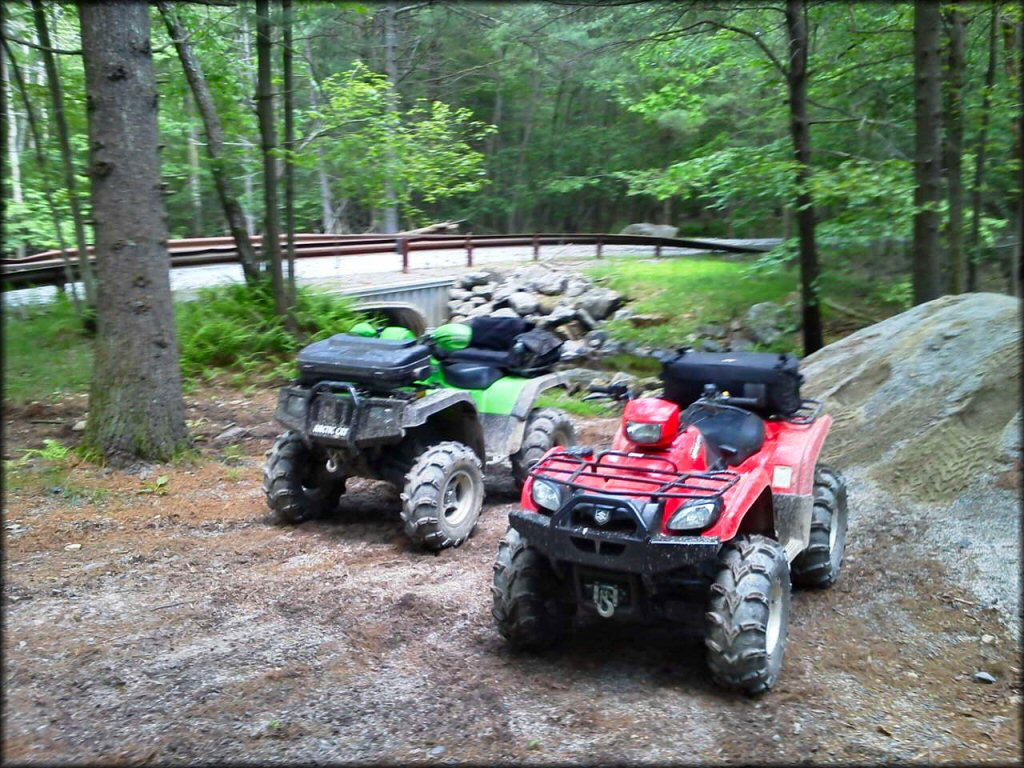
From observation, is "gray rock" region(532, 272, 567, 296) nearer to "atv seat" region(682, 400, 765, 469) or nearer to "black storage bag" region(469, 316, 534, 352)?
"black storage bag" region(469, 316, 534, 352)

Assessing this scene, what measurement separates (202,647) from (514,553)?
67.5 inches

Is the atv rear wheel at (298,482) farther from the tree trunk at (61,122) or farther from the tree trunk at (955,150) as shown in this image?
the tree trunk at (955,150)

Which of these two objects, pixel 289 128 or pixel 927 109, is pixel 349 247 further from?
pixel 927 109

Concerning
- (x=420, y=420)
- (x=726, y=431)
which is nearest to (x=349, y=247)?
(x=420, y=420)

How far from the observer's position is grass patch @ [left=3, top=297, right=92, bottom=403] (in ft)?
36.9

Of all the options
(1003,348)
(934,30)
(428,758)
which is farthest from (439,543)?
(934,30)

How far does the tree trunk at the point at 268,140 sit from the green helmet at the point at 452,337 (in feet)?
18.7

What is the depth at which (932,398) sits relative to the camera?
7844 mm

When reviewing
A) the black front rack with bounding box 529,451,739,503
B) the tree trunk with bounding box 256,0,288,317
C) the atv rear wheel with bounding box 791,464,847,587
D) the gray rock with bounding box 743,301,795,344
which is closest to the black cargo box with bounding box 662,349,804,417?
the atv rear wheel with bounding box 791,464,847,587

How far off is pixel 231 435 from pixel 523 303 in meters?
10.8

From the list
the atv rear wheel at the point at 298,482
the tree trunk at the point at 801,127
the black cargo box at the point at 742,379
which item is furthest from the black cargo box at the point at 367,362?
the tree trunk at the point at 801,127

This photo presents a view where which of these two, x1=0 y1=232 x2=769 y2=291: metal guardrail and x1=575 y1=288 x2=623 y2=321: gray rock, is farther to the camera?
x1=575 y1=288 x2=623 y2=321: gray rock

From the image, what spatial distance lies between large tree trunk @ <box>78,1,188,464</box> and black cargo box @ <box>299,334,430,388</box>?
2389 mm

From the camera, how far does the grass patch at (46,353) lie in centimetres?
1125
